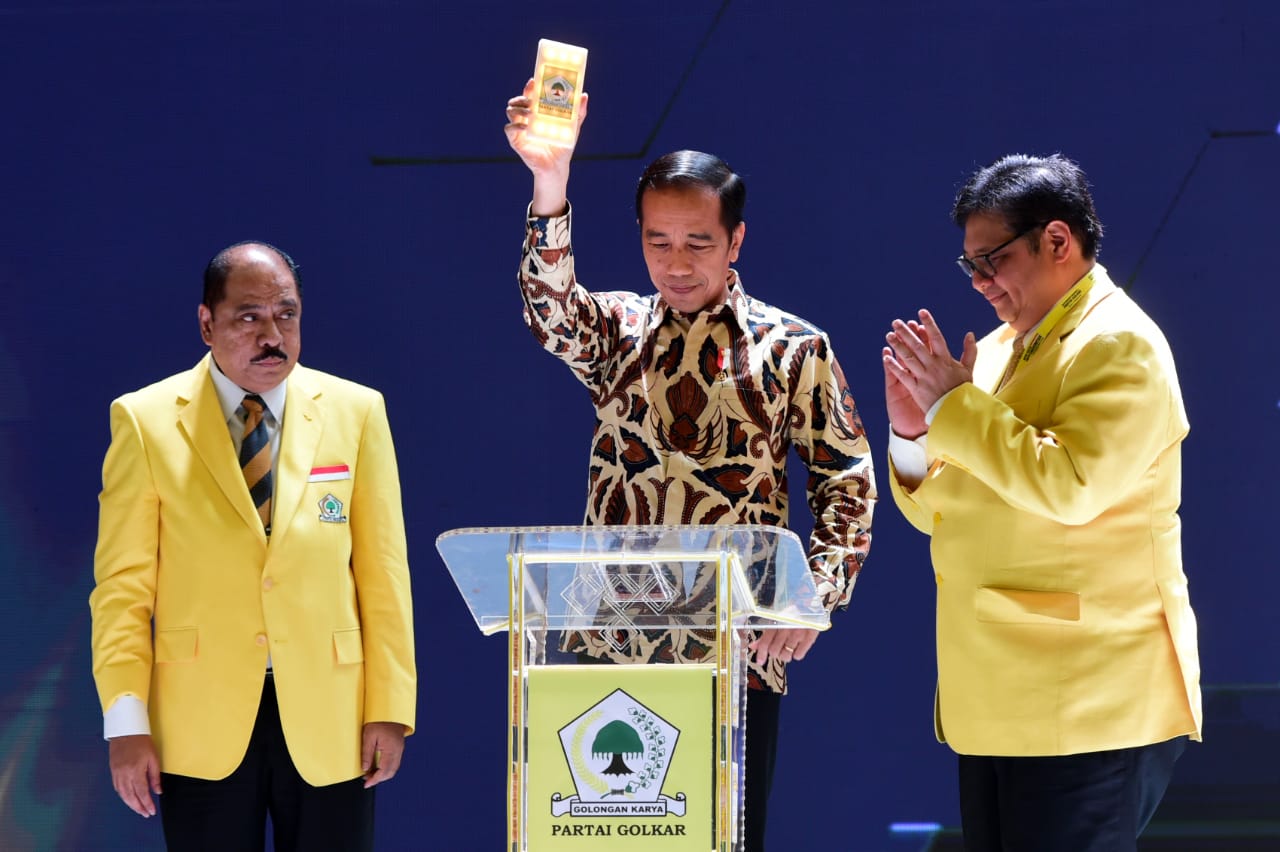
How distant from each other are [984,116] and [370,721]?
229 cm

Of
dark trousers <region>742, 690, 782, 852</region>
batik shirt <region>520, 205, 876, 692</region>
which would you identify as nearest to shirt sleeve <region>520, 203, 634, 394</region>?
batik shirt <region>520, 205, 876, 692</region>

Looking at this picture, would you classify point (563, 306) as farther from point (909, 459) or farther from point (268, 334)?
point (909, 459)

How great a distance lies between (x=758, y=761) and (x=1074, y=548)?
29.0 inches

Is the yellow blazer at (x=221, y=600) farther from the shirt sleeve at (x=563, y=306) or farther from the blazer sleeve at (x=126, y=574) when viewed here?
the shirt sleeve at (x=563, y=306)

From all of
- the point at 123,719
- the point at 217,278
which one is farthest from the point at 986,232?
the point at 123,719

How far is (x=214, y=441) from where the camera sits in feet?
9.64

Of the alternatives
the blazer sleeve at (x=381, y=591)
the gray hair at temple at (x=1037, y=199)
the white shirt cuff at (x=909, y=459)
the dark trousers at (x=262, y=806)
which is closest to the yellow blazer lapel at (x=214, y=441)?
the blazer sleeve at (x=381, y=591)

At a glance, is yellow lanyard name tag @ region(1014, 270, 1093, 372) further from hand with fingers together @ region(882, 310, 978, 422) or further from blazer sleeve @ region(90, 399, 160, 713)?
blazer sleeve @ region(90, 399, 160, 713)

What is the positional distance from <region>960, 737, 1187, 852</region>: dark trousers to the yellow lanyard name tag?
0.69 m

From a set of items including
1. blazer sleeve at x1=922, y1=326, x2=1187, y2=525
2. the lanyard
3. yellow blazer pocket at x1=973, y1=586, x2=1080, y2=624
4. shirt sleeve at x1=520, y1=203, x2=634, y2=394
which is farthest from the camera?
shirt sleeve at x1=520, y1=203, x2=634, y2=394

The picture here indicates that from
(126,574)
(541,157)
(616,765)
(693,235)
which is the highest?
(541,157)

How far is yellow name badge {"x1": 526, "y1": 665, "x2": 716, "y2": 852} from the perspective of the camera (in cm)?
207

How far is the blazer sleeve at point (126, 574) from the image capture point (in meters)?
2.86

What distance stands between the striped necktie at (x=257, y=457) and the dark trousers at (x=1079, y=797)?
1481 millimetres
